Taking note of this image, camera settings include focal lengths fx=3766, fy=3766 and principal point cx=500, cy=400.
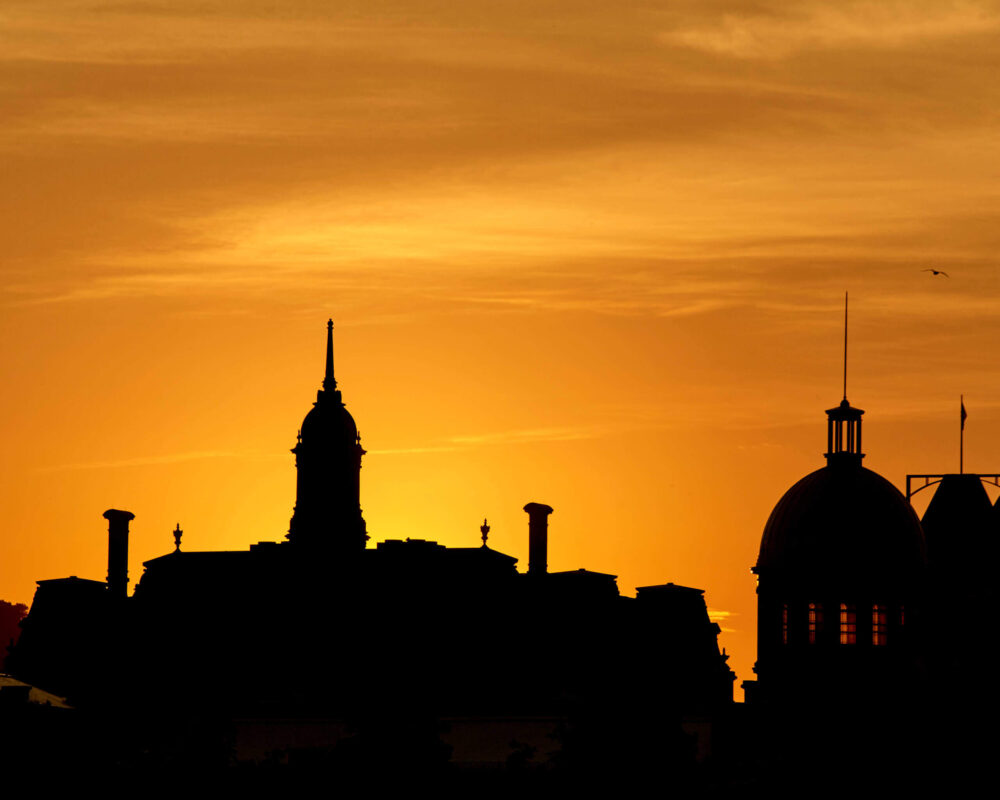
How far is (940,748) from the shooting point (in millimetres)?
121312

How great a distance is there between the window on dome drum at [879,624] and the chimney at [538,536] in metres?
15.5

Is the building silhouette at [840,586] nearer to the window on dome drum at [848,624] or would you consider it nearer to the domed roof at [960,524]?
the window on dome drum at [848,624]

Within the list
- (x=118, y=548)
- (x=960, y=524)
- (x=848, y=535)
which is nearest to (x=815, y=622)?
(x=848, y=535)

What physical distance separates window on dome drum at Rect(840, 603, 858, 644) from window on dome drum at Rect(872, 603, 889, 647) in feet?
2.19

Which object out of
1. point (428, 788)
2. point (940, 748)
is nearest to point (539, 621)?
point (940, 748)

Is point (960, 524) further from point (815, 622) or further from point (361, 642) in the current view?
point (361, 642)

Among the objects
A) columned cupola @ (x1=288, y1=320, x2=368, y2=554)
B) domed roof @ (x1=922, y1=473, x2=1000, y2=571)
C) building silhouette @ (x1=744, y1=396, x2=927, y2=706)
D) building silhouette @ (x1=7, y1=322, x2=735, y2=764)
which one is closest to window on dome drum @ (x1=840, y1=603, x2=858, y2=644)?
building silhouette @ (x1=744, y1=396, x2=927, y2=706)

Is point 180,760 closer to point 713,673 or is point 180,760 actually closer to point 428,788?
point 428,788

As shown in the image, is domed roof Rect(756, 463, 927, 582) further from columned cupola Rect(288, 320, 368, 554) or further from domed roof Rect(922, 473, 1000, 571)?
columned cupola Rect(288, 320, 368, 554)

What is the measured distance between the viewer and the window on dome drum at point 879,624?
13975cm

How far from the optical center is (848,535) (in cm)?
13900

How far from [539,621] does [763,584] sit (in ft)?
32.2

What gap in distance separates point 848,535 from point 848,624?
3492 mm

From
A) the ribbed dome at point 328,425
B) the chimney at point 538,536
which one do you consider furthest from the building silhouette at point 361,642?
the ribbed dome at point 328,425
